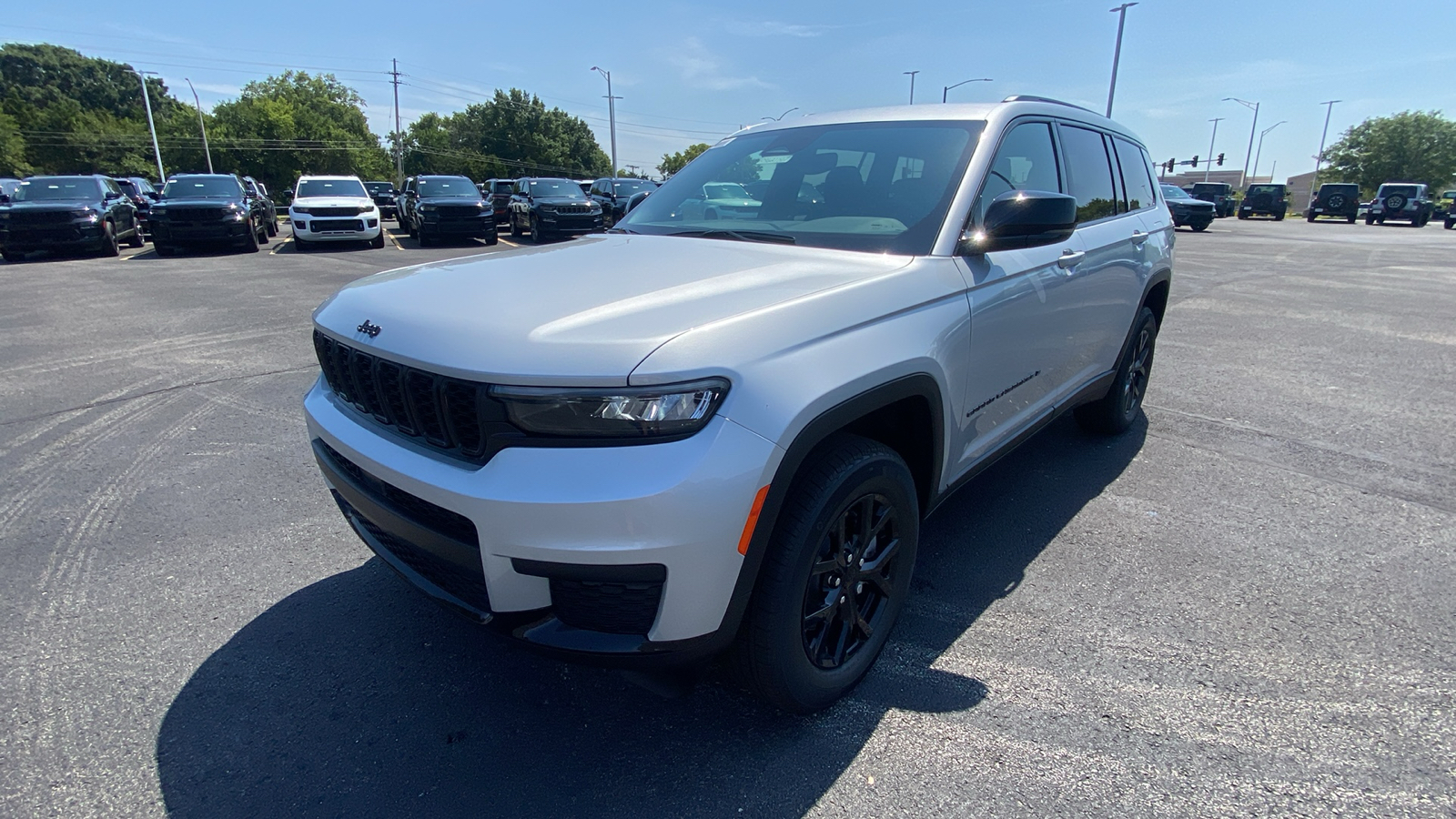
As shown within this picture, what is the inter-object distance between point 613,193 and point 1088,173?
833 inches

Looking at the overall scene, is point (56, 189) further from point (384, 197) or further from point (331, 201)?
point (384, 197)

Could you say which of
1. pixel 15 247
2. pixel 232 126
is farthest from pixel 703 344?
pixel 232 126

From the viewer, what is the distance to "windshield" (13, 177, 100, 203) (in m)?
15.6

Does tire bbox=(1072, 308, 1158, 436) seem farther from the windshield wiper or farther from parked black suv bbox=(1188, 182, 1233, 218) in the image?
parked black suv bbox=(1188, 182, 1233, 218)

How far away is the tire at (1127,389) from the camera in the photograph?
14.9 feet

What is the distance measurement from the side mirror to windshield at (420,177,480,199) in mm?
18535

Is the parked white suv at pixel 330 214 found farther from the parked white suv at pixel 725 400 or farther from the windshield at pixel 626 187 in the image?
the parked white suv at pixel 725 400

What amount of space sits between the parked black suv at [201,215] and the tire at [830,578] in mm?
17468

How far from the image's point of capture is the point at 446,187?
A: 773 inches

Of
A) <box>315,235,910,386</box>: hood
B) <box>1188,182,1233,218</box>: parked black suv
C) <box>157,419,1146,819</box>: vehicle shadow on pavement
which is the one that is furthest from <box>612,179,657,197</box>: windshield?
<box>1188,182,1233,218</box>: parked black suv

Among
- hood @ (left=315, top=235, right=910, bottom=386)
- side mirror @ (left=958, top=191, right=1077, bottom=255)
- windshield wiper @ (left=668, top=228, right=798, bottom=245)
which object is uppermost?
side mirror @ (left=958, top=191, right=1077, bottom=255)

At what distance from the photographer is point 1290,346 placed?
760 cm

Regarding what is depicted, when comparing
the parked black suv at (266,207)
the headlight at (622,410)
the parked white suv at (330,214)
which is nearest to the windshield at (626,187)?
the parked white suv at (330,214)

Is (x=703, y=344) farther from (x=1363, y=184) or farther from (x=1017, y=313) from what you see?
(x=1363, y=184)
